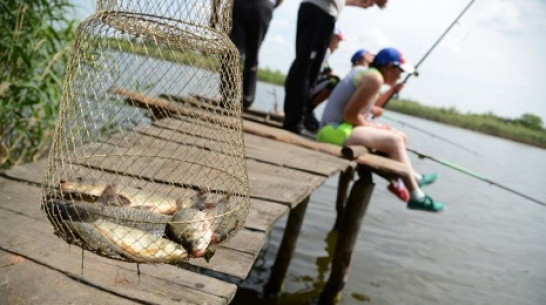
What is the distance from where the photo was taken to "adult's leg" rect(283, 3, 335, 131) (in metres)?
4.71

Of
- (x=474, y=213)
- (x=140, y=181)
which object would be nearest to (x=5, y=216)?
(x=140, y=181)

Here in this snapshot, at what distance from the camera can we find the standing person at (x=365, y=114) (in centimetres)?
487

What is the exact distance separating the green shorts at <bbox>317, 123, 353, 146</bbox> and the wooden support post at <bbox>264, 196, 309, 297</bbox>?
0.92m

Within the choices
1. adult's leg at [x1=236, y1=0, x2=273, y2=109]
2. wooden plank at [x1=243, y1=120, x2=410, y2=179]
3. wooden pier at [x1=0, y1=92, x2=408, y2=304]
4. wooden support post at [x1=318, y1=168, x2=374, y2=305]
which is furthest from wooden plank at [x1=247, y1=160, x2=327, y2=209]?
adult's leg at [x1=236, y1=0, x2=273, y2=109]

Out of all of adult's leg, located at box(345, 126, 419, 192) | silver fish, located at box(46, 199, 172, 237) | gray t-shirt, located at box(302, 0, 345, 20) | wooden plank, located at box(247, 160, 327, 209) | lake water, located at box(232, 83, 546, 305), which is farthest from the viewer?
lake water, located at box(232, 83, 546, 305)

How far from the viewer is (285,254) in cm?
565

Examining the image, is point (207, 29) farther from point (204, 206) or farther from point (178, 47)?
point (204, 206)

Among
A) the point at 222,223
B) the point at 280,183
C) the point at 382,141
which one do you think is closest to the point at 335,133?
the point at 382,141

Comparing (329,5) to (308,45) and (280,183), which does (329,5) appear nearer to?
(308,45)

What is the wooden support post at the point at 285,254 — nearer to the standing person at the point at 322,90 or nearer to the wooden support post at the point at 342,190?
the standing person at the point at 322,90

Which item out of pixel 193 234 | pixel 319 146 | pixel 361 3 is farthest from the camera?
pixel 361 3

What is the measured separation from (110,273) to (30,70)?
3.20m

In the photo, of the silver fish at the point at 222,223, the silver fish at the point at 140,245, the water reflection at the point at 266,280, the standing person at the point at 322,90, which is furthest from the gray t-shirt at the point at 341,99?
the silver fish at the point at 140,245

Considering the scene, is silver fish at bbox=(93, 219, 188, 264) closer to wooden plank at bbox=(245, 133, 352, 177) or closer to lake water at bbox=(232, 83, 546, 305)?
wooden plank at bbox=(245, 133, 352, 177)
